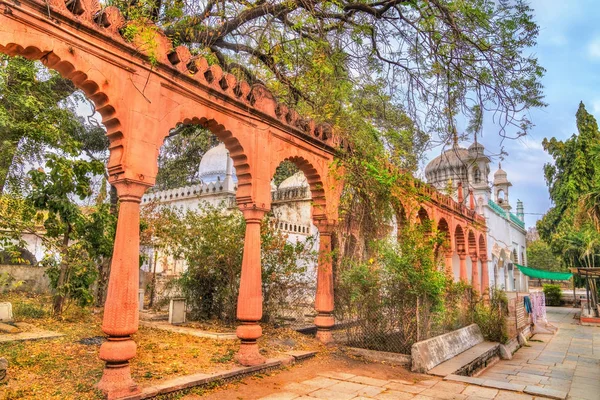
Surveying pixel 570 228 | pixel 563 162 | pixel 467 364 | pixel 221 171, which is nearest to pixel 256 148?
pixel 467 364

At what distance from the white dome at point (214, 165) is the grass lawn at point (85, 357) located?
9347 millimetres

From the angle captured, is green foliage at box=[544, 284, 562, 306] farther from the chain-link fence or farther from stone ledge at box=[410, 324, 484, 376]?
the chain-link fence

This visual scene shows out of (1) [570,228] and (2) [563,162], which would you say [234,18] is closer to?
(1) [570,228]

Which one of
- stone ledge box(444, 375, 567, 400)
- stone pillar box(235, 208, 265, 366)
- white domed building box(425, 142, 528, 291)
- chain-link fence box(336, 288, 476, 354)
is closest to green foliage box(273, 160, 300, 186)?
white domed building box(425, 142, 528, 291)

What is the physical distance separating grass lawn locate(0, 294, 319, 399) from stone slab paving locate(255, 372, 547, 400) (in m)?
1.19

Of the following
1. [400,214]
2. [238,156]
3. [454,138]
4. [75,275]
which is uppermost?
[454,138]

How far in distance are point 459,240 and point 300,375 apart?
12581 millimetres

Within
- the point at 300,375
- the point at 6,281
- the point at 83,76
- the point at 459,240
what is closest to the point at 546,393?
the point at 300,375

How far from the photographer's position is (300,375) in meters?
6.20

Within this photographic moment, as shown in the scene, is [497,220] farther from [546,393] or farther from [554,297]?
[546,393]

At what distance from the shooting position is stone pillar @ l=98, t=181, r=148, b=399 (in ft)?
14.6

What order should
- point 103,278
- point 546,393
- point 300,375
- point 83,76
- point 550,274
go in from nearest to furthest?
point 83,76 < point 546,393 < point 300,375 < point 103,278 < point 550,274

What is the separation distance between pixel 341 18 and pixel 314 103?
2.10 meters

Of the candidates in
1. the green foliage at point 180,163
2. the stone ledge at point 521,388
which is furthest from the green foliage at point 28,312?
the green foliage at point 180,163
